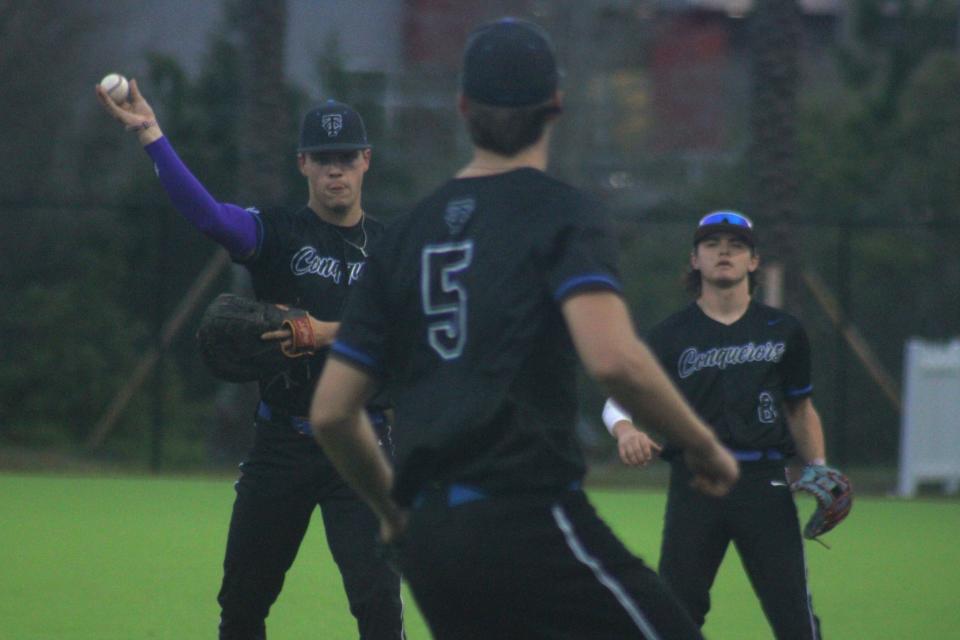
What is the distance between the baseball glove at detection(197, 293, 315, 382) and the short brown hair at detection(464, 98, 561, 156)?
6.91 feet

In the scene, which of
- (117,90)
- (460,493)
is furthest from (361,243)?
(460,493)

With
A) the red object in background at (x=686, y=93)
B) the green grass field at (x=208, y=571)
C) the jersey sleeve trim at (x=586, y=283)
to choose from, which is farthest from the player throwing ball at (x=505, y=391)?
the red object in background at (x=686, y=93)

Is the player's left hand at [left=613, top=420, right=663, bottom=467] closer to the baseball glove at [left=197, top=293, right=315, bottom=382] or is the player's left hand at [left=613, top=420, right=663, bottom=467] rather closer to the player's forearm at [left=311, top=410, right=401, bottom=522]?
the baseball glove at [left=197, top=293, right=315, bottom=382]

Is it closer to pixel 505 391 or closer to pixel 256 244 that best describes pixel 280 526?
pixel 256 244

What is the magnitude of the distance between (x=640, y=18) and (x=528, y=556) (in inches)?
1071

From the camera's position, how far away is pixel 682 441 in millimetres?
3455

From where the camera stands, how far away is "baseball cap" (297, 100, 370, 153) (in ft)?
19.5

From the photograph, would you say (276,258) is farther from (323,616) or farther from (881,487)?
(881,487)

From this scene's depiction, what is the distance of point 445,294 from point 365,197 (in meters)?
18.6

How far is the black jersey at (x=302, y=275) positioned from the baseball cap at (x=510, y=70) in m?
2.29

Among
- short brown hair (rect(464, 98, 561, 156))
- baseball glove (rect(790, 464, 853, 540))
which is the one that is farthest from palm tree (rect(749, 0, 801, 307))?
short brown hair (rect(464, 98, 561, 156))

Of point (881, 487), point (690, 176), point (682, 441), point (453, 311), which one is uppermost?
point (690, 176)

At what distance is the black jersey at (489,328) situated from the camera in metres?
3.51

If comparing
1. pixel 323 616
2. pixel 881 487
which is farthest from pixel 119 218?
pixel 323 616
